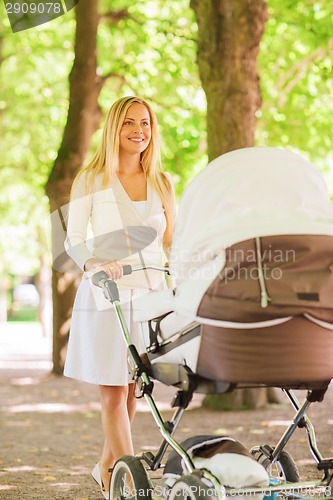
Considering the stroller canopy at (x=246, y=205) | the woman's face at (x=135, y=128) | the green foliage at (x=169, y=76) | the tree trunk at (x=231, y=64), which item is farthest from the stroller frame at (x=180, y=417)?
the green foliage at (x=169, y=76)

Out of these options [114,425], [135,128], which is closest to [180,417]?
[114,425]

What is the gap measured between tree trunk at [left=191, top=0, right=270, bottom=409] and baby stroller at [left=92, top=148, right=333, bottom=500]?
247 inches

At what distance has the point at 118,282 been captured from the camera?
5.88 m

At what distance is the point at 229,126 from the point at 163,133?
328 inches

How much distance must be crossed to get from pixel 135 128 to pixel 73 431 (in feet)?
16.4

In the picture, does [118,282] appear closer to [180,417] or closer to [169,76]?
[180,417]

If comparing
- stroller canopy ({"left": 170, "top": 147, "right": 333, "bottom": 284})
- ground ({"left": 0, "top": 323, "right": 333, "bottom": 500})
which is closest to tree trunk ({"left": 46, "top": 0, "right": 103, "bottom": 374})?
ground ({"left": 0, "top": 323, "right": 333, "bottom": 500})

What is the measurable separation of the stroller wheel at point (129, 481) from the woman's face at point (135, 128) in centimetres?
198

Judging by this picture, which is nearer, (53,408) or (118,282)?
(118,282)

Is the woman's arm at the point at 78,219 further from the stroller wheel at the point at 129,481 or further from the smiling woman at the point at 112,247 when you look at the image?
the stroller wheel at the point at 129,481

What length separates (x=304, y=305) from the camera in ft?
13.9

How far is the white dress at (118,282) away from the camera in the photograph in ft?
19.3

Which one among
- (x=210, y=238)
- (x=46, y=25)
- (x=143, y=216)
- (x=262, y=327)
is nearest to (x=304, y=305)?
(x=262, y=327)

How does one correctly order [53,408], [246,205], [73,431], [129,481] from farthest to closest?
1. [53,408]
2. [73,431]
3. [129,481]
4. [246,205]
